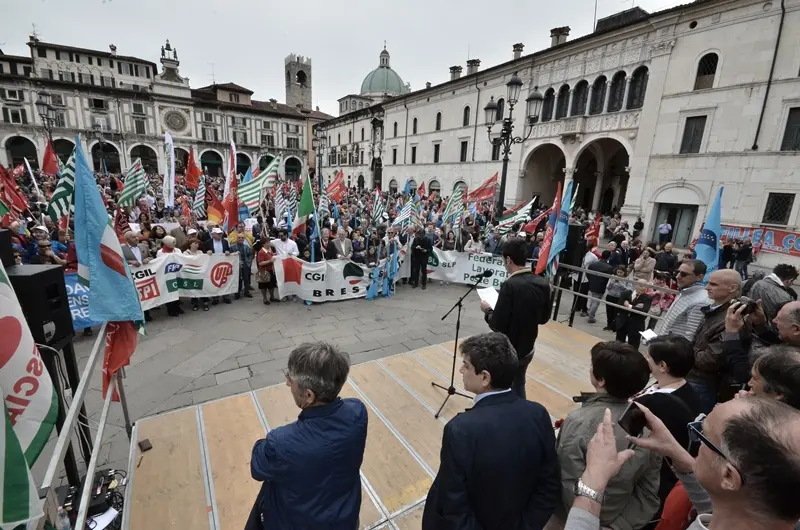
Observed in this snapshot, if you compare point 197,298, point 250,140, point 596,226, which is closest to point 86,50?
point 250,140

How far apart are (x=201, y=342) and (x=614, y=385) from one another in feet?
20.8

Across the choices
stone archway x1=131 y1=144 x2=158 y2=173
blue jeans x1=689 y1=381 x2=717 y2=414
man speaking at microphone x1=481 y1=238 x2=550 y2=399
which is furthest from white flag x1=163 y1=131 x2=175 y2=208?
stone archway x1=131 y1=144 x2=158 y2=173

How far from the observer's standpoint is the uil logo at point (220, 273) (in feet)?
25.6

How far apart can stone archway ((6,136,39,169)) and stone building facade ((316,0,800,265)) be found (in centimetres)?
5331

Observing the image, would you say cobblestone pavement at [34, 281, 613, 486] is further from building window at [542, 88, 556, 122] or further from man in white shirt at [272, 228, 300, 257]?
building window at [542, 88, 556, 122]

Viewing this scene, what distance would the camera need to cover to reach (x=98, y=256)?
116 inches

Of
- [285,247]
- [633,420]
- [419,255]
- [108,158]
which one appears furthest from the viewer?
[108,158]

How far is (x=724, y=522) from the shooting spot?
0.96 meters

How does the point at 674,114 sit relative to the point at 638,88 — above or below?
below

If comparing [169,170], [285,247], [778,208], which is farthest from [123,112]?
Answer: [778,208]

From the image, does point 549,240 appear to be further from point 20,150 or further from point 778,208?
point 20,150

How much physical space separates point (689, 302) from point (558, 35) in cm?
2775

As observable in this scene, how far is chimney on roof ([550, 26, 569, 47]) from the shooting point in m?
24.4

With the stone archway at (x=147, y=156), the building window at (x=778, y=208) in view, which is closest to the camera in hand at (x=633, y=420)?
the building window at (x=778, y=208)
